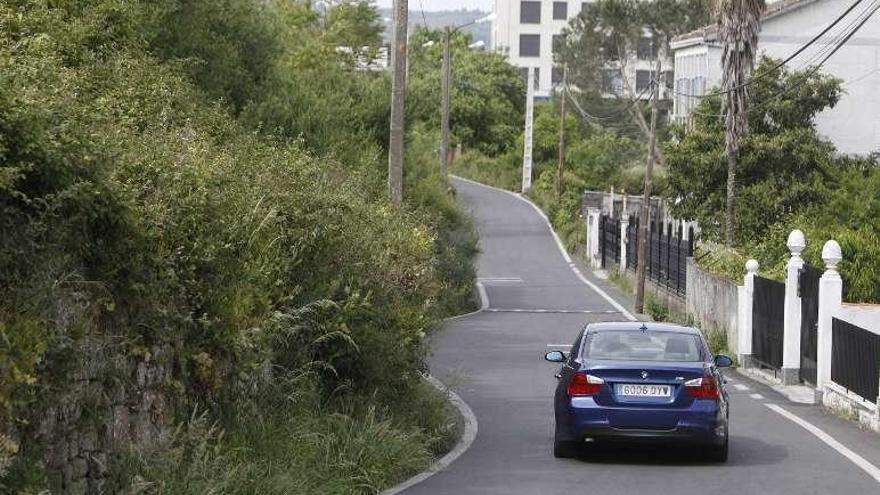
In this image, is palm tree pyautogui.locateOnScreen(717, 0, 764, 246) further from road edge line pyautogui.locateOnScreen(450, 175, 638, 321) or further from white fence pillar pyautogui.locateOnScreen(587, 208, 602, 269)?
white fence pillar pyautogui.locateOnScreen(587, 208, 602, 269)

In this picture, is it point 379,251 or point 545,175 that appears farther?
point 545,175

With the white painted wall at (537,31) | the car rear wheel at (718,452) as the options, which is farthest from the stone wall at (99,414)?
the white painted wall at (537,31)

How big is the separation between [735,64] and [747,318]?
607 inches

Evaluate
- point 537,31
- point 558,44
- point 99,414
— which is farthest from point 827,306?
point 537,31

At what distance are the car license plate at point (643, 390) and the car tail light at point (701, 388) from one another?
0.66ft

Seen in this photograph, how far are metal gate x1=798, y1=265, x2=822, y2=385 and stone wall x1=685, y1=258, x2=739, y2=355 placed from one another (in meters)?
5.74

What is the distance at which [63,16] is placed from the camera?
23.6 metres

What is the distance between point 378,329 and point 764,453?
A: 4.51 m

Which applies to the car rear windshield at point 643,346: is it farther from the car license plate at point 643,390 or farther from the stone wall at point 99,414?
the stone wall at point 99,414

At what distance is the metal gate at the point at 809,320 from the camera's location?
82.5 ft

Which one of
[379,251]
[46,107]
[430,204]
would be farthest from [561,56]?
[46,107]

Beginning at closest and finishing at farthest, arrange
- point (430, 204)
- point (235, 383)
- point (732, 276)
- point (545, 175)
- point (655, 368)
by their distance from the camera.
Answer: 1. point (235, 383)
2. point (655, 368)
3. point (732, 276)
4. point (430, 204)
5. point (545, 175)

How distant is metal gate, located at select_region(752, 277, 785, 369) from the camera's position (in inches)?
1098

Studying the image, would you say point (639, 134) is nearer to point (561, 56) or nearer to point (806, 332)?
point (561, 56)
